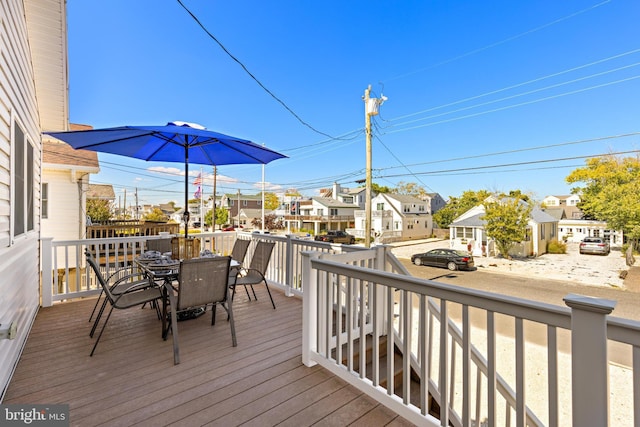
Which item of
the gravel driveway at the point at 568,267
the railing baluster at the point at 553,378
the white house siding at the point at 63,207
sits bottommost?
the gravel driveway at the point at 568,267

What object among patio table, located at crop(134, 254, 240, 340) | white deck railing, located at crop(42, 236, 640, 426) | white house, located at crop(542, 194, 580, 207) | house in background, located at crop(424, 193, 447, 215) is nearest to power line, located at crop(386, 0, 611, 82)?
white deck railing, located at crop(42, 236, 640, 426)

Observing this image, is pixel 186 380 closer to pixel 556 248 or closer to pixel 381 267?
pixel 381 267

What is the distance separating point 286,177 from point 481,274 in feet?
80.5

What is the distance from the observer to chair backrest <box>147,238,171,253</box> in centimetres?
458

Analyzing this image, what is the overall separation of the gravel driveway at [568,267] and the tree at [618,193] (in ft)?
8.42

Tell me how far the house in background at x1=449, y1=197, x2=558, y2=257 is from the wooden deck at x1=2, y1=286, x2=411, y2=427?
2125 centimetres

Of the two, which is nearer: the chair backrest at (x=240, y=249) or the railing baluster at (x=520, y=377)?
the railing baluster at (x=520, y=377)

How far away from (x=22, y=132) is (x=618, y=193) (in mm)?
29600

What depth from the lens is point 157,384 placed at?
2158mm

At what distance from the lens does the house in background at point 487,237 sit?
21.2 meters

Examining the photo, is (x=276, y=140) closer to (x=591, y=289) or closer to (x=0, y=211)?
(x=591, y=289)

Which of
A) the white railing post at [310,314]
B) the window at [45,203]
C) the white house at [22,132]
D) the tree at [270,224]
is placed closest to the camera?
the white house at [22,132]

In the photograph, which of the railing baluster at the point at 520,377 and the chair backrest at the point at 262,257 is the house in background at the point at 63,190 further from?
the railing baluster at the point at 520,377

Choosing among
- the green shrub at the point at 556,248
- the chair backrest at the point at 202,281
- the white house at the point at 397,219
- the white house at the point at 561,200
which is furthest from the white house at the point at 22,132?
the white house at the point at 561,200
